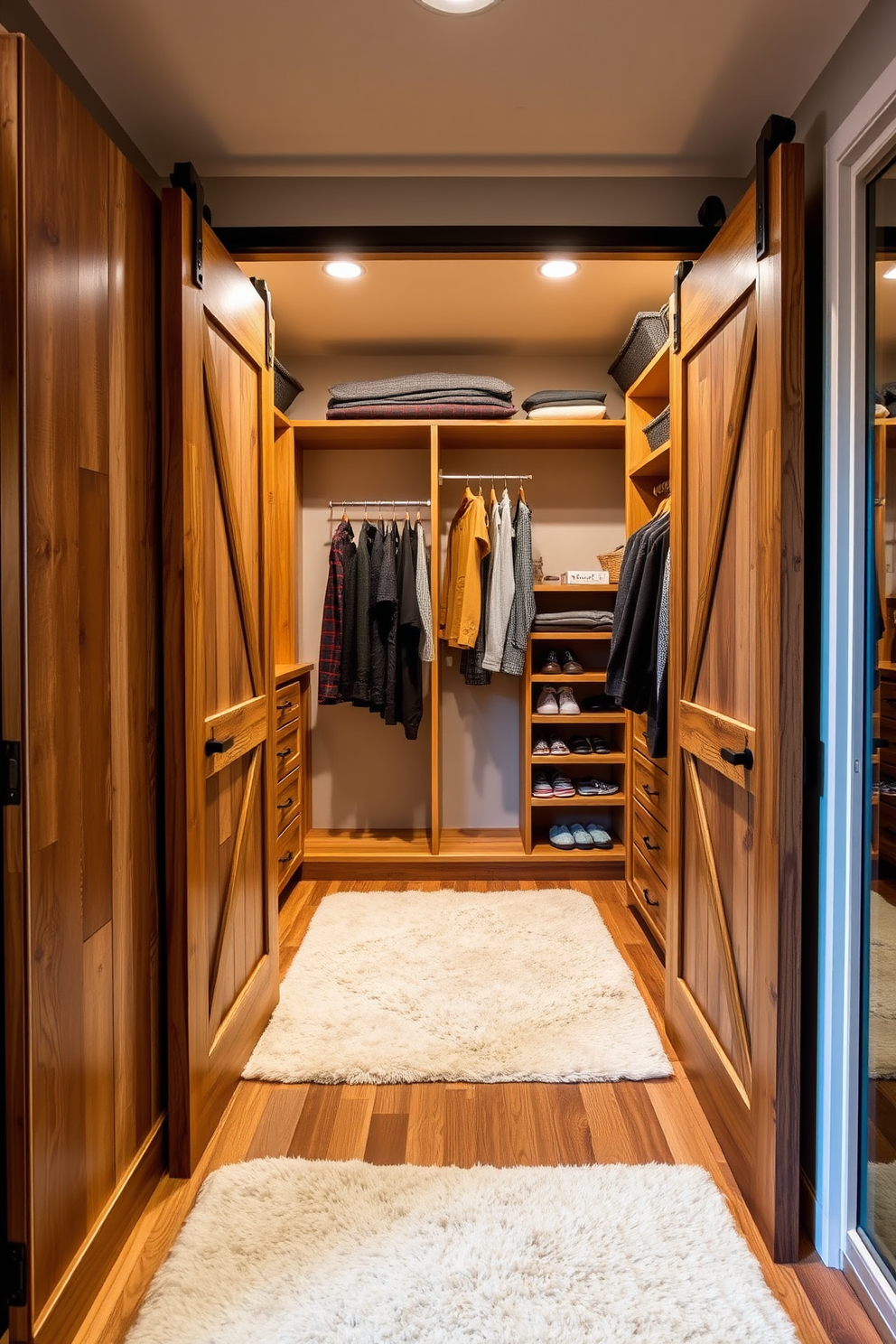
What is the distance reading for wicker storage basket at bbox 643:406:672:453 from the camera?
9.32ft

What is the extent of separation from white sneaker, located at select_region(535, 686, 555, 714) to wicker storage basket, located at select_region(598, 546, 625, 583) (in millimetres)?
597

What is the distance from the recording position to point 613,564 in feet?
11.9

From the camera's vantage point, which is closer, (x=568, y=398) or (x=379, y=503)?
(x=568, y=398)

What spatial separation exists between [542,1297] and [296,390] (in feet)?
11.7

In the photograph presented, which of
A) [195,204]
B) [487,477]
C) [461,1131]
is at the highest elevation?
[195,204]

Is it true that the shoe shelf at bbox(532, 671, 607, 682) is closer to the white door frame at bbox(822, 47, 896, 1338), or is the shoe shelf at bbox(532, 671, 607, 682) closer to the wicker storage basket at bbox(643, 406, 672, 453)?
the wicker storage basket at bbox(643, 406, 672, 453)

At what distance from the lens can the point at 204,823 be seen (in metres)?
1.81

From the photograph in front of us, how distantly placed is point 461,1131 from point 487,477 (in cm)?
288

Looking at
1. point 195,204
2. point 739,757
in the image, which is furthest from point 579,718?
point 195,204

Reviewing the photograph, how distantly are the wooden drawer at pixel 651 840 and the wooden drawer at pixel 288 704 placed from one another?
1535mm

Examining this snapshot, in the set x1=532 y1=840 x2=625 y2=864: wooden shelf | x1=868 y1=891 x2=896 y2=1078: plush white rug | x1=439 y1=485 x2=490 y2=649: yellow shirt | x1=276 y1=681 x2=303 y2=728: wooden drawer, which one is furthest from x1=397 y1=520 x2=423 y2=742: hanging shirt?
x1=868 y1=891 x2=896 y2=1078: plush white rug

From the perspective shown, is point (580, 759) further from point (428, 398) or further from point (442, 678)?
point (428, 398)

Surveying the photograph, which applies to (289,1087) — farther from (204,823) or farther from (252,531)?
(252,531)

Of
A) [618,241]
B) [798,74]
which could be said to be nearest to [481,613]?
[618,241]
